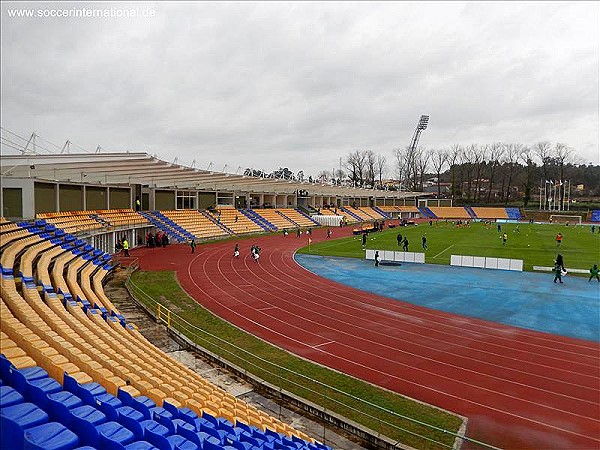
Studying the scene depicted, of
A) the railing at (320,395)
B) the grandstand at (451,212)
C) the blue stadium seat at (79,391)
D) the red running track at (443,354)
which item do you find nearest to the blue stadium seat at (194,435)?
the blue stadium seat at (79,391)

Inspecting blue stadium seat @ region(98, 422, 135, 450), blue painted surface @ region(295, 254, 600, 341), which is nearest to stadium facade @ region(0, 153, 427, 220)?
blue stadium seat @ region(98, 422, 135, 450)

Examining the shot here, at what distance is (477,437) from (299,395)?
3.88 m

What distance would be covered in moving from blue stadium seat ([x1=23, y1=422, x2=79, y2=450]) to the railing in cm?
575

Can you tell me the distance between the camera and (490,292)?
21281 millimetres

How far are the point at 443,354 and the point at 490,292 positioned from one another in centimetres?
985

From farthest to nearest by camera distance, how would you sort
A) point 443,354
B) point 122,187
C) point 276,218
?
point 276,218 < point 122,187 < point 443,354

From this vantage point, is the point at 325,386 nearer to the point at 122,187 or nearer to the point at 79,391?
the point at 79,391

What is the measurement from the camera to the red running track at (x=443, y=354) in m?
9.36

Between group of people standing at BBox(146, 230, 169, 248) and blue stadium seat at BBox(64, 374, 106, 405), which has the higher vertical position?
blue stadium seat at BBox(64, 374, 106, 405)

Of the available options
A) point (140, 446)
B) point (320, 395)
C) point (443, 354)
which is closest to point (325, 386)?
point (320, 395)

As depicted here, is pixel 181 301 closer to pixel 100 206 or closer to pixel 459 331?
pixel 459 331

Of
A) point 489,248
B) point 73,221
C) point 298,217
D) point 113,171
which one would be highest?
point 113,171

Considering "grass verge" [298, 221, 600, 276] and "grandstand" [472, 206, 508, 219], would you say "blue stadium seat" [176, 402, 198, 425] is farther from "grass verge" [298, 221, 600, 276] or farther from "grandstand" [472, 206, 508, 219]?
"grandstand" [472, 206, 508, 219]

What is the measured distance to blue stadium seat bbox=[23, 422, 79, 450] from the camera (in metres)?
3.09
